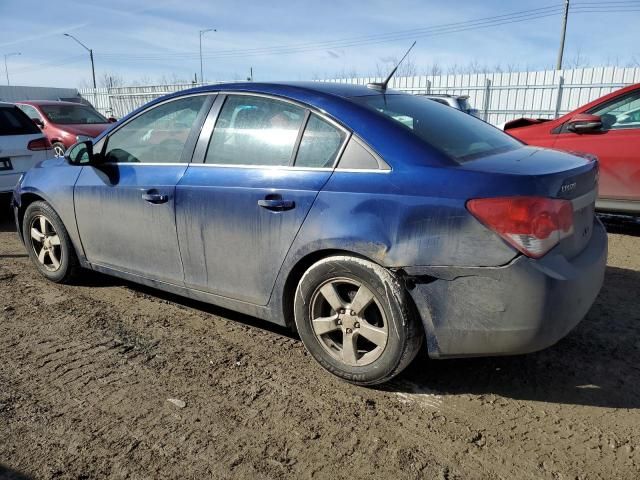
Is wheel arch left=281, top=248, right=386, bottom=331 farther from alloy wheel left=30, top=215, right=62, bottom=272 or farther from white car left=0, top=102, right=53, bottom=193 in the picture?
white car left=0, top=102, right=53, bottom=193

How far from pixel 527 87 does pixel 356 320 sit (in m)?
16.3

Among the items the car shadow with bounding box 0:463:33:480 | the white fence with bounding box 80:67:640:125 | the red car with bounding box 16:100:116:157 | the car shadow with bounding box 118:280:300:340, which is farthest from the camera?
the white fence with bounding box 80:67:640:125

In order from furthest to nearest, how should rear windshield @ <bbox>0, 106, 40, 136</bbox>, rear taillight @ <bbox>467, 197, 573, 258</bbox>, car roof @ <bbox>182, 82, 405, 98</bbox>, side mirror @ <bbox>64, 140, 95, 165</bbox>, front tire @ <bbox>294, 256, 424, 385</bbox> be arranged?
rear windshield @ <bbox>0, 106, 40, 136</bbox>
side mirror @ <bbox>64, 140, 95, 165</bbox>
car roof @ <bbox>182, 82, 405, 98</bbox>
front tire @ <bbox>294, 256, 424, 385</bbox>
rear taillight @ <bbox>467, 197, 573, 258</bbox>

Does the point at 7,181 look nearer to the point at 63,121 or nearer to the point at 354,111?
the point at 63,121

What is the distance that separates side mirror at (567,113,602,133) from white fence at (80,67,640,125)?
10.3 m

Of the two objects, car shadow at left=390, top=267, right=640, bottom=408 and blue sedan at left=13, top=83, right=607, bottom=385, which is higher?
blue sedan at left=13, top=83, right=607, bottom=385

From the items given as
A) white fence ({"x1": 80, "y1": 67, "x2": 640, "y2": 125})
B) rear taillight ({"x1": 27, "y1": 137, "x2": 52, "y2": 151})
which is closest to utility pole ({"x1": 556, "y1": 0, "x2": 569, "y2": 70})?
white fence ({"x1": 80, "y1": 67, "x2": 640, "y2": 125})

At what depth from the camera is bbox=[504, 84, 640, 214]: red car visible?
5.27 meters

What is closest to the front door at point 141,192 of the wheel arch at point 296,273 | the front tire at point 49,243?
the front tire at point 49,243

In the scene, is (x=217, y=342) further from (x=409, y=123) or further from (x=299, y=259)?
(x=409, y=123)

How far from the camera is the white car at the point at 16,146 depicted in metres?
6.67

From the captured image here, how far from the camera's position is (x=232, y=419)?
2543 mm

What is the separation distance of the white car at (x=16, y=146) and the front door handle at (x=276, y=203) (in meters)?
5.35

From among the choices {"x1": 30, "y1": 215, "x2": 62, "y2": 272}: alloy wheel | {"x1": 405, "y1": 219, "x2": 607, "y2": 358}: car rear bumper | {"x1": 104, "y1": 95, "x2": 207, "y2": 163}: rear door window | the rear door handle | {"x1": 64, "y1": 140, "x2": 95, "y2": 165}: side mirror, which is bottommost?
{"x1": 30, "y1": 215, "x2": 62, "y2": 272}: alloy wheel
